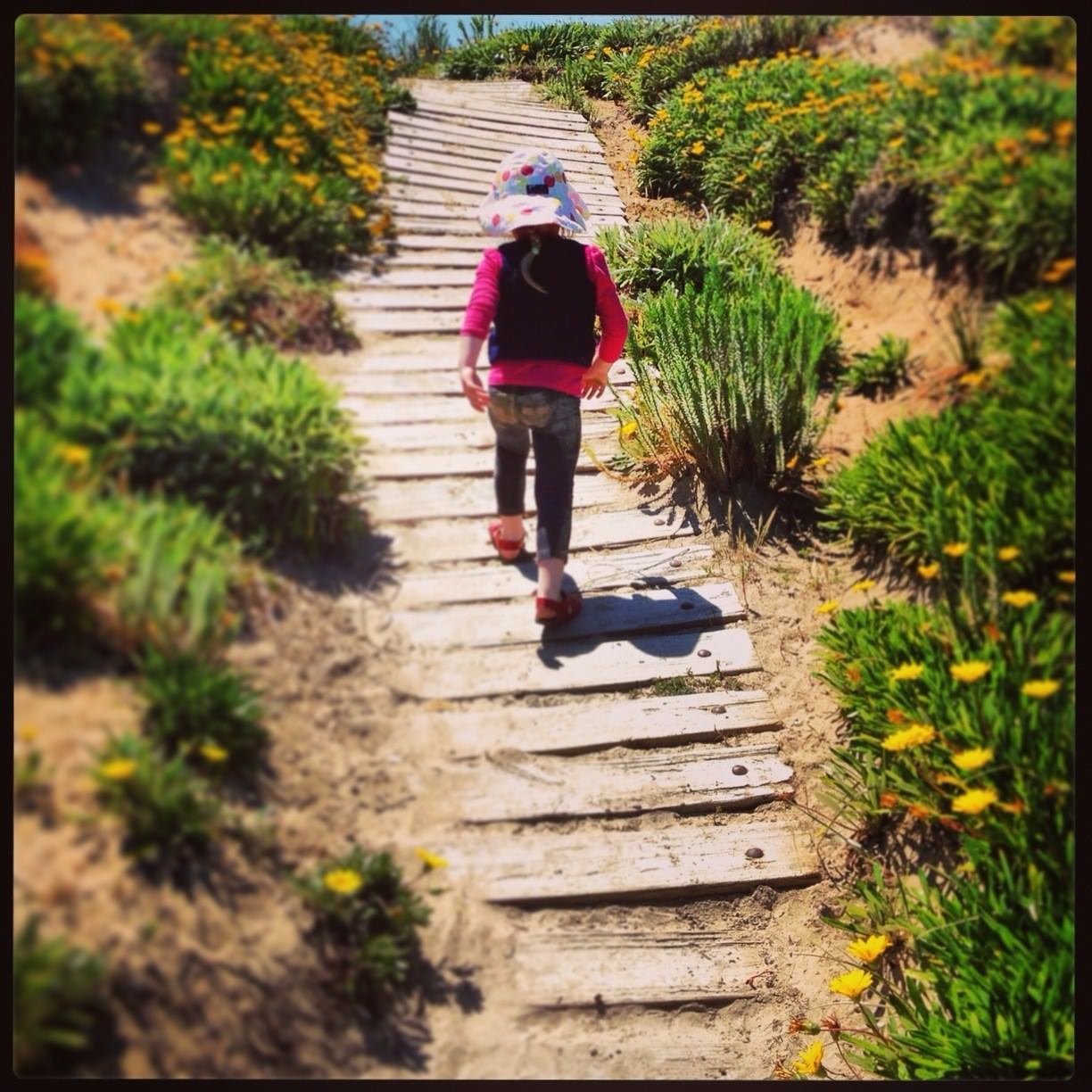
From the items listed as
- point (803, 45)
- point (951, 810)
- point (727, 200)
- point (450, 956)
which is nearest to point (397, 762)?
point (450, 956)

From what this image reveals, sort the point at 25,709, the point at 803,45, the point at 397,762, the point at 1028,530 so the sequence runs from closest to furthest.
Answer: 1. the point at 25,709
2. the point at 397,762
3. the point at 1028,530
4. the point at 803,45

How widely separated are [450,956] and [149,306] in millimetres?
941

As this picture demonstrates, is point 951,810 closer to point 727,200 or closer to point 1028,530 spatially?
point 1028,530

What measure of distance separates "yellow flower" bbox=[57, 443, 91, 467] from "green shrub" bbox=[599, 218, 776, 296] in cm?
82

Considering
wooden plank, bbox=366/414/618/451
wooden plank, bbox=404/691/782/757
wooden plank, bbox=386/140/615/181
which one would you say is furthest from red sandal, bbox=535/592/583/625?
wooden plank, bbox=386/140/615/181

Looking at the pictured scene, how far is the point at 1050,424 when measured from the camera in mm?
1404

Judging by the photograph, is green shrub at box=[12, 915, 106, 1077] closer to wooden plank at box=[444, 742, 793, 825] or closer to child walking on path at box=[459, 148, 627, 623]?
wooden plank at box=[444, 742, 793, 825]

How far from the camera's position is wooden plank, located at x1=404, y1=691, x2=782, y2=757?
4.13 feet

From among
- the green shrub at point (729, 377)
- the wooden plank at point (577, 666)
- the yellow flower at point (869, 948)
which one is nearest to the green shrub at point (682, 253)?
the green shrub at point (729, 377)

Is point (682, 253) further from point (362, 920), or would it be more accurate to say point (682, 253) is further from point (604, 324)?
point (362, 920)

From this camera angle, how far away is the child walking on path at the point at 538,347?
1377 mm

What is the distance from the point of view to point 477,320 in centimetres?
136

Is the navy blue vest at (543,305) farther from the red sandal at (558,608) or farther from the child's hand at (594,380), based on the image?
the red sandal at (558,608)

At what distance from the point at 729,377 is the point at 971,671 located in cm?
61
